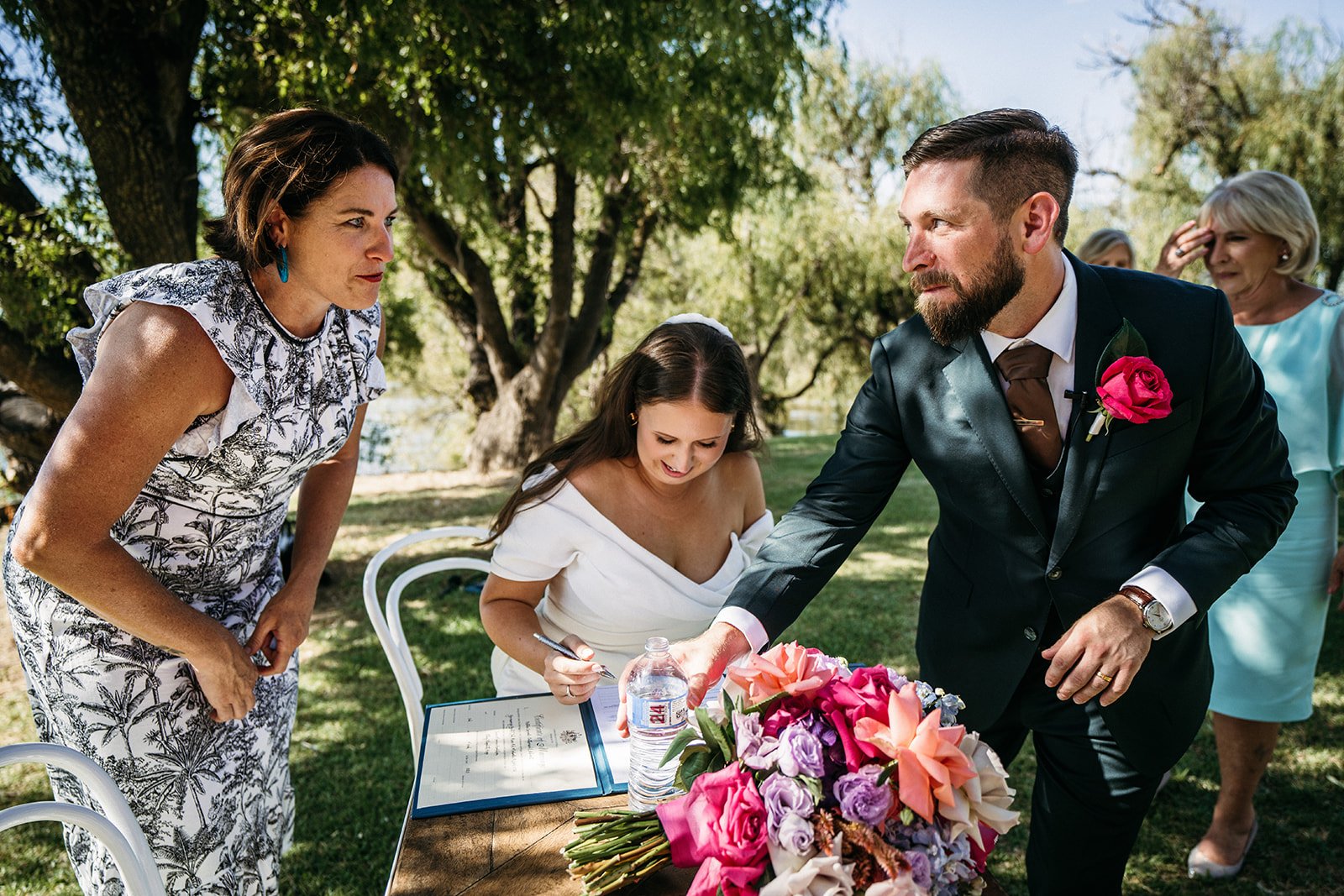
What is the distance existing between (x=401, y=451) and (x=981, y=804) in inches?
789

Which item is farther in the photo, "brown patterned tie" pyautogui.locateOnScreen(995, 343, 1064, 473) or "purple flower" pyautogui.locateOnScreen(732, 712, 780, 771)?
"brown patterned tie" pyautogui.locateOnScreen(995, 343, 1064, 473)

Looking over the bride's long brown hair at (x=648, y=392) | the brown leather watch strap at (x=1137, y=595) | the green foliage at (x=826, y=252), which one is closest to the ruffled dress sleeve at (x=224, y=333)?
the bride's long brown hair at (x=648, y=392)

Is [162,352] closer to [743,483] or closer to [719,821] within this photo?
[719,821]

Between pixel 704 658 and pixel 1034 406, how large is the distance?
1027 millimetres

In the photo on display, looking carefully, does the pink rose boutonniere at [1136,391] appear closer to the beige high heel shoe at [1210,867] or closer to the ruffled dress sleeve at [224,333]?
the ruffled dress sleeve at [224,333]

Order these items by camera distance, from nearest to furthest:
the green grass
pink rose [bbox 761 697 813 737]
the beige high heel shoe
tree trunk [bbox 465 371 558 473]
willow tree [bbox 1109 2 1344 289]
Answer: pink rose [bbox 761 697 813 737] → the beige high heel shoe → the green grass → tree trunk [bbox 465 371 558 473] → willow tree [bbox 1109 2 1344 289]

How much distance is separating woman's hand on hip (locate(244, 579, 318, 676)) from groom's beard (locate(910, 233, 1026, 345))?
1727 millimetres

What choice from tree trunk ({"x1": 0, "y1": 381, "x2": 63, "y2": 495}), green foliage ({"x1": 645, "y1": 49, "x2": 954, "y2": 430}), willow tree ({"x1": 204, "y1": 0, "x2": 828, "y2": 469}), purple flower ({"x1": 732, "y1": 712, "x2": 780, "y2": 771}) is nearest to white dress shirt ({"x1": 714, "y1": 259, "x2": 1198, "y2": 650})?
purple flower ({"x1": 732, "y1": 712, "x2": 780, "y2": 771})

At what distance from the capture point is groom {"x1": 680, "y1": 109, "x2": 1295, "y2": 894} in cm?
197

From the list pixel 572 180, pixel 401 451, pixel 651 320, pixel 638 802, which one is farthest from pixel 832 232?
pixel 638 802

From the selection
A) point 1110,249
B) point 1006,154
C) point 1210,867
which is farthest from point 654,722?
point 1110,249

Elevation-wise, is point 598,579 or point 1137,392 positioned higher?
point 1137,392

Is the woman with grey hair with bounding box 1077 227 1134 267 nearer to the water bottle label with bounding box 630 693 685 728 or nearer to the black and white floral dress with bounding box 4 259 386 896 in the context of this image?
the water bottle label with bounding box 630 693 685 728

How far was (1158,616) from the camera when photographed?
1.83 m
